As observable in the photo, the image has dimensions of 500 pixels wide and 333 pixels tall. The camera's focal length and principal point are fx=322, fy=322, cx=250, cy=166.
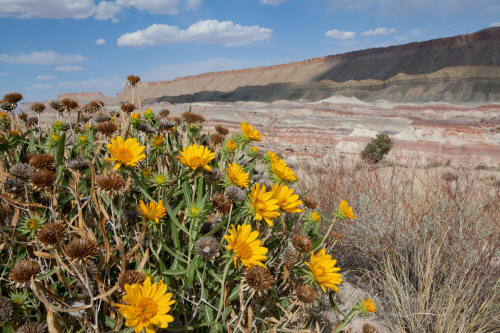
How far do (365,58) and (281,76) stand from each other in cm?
2165

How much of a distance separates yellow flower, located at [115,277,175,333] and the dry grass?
139 cm

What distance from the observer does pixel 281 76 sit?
8769cm

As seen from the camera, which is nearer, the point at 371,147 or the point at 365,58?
the point at 371,147

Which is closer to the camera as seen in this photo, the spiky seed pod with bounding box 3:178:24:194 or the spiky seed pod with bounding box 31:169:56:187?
the spiky seed pod with bounding box 31:169:56:187

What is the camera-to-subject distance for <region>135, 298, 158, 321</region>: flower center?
101 centimetres

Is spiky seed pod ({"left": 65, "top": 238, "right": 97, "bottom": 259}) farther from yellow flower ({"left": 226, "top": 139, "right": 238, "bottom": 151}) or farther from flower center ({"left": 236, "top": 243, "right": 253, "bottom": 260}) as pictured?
yellow flower ({"left": 226, "top": 139, "right": 238, "bottom": 151})

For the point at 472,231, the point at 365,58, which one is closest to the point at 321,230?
the point at 472,231

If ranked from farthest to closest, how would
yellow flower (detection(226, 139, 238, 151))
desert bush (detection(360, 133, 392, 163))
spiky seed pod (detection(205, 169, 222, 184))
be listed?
desert bush (detection(360, 133, 392, 163)) → yellow flower (detection(226, 139, 238, 151)) → spiky seed pod (detection(205, 169, 222, 184))

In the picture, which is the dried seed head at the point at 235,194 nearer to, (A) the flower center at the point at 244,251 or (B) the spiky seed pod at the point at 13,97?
(A) the flower center at the point at 244,251

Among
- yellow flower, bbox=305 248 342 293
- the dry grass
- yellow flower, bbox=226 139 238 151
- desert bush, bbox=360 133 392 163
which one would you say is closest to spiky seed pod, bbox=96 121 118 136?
yellow flower, bbox=226 139 238 151

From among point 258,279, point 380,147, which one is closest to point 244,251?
point 258,279

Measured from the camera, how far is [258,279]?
126cm

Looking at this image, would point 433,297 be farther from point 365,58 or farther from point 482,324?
point 365,58

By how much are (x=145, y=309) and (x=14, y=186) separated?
886 mm
